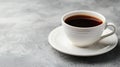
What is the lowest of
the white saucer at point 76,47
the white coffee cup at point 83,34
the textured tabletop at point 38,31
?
the textured tabletop at point 38,31

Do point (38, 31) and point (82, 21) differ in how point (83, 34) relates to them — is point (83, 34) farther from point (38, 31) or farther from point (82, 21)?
point (38, 31)

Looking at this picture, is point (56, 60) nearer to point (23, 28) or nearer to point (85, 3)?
point (23, 28)

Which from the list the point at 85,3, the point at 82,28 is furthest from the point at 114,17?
the point at 82,28

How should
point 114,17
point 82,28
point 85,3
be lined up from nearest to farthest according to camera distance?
1. point 82,28
2. point 114,17
3. point 85,3

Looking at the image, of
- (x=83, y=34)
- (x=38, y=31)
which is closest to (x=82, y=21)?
(x=83, y=34)

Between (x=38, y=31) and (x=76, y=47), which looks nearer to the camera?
(x=76, y=47)
